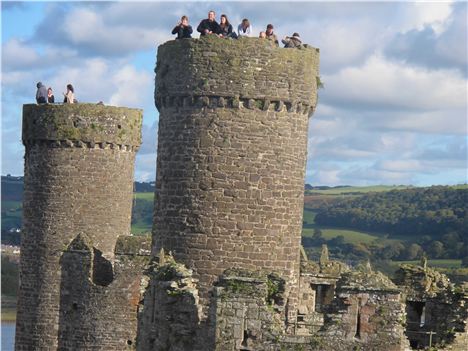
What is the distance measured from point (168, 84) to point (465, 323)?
7549 millimetres

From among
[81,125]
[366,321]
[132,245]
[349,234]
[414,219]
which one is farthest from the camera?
[414,219]

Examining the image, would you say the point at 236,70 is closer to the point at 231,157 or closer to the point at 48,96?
the point at 231,157

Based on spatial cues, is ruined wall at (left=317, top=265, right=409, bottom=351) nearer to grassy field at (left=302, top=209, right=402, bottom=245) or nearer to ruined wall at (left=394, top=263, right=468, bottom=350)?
ruined wall at (left=394, top=263, right=468, bottom=350)

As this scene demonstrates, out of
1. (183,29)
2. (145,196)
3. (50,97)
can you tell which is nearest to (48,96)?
(50,97)

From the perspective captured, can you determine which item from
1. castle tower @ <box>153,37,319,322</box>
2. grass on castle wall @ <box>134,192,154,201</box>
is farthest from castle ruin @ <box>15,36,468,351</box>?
grass on castle wall @ <box>134,192,154,201</box>

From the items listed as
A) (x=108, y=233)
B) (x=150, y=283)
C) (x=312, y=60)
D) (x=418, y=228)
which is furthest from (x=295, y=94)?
(x=418, y=228)

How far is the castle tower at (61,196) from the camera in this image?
48.6 m

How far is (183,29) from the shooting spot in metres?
35.9

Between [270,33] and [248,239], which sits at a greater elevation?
[270,33]

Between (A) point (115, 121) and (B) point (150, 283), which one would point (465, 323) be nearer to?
(B) point (150, 283)

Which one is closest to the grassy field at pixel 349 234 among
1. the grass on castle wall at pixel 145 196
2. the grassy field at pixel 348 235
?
the grassy field at pixel 348 235

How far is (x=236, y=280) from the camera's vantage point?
101 feet

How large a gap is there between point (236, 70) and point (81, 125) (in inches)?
582

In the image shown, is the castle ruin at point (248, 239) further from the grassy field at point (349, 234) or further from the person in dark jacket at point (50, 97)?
the grassy field at point (349, 234)
